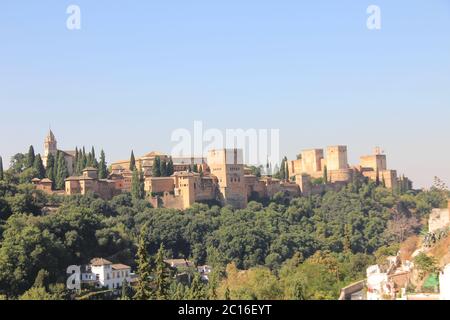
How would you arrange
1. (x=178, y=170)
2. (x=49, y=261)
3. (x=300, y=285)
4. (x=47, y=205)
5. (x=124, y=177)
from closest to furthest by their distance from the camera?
1. (x=300, y=285)
2. (x=49, y=261)
3. (x=47, y=205)
4. (x=124, y=177)
5. (x=178, y=170)

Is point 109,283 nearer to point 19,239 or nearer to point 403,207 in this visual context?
point 19,239

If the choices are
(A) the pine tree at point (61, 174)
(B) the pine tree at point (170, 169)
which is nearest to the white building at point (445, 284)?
(A) the pine tree at point (61, 174)

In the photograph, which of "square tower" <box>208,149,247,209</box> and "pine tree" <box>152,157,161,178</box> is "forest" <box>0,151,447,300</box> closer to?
"square tower" <box>208,149,247,209</box>

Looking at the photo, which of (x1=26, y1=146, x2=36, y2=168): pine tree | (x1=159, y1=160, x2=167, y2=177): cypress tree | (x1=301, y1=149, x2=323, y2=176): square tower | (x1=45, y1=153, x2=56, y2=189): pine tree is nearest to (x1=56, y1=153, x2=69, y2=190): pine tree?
(x1=45, y1=153, x2=56, y2=189): pine tree

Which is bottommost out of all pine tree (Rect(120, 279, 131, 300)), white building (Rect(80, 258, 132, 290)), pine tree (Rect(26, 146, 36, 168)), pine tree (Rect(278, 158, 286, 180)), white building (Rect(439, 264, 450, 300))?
pine tree (Rect(120, 279, 131, 300))

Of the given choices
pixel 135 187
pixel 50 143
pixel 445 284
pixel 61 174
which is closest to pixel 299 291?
pixel 445 284

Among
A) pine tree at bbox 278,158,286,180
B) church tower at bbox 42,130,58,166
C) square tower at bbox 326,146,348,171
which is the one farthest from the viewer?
square tower at bbox 326,146,348,171

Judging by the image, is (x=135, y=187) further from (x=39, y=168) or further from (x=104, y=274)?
(x=104, y=274)
